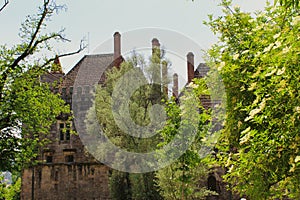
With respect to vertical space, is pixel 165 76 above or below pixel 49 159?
above

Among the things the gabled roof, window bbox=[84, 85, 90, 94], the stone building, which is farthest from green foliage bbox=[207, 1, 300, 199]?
the gabled roof

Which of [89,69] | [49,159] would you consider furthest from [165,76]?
[49,159]

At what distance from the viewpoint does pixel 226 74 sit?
23.4ft

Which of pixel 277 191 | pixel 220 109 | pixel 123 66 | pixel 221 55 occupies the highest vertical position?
pixel 123 66

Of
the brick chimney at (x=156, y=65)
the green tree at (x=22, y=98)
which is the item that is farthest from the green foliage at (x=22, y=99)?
A: the brick chimney at (x=156, y=65)

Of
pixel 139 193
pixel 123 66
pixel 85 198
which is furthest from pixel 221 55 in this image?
pixel 85 198

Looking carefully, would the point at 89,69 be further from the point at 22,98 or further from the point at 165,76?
the point at 22,98

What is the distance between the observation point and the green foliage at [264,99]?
432 centimetres

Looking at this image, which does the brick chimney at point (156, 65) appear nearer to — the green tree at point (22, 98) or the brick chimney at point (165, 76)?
the brick chimney at point (165, 76)

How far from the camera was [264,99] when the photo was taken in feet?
13.9

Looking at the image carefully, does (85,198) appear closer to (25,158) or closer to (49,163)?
(49,163)

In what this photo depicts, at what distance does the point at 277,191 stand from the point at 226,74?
1871 mm

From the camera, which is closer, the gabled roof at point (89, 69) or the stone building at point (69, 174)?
the stone building at point (69, 174)

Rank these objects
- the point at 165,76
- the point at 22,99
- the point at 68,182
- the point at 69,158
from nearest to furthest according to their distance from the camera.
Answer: the point at 22,99
the point at 165,76
the point at 68,182
the point at 69,158
